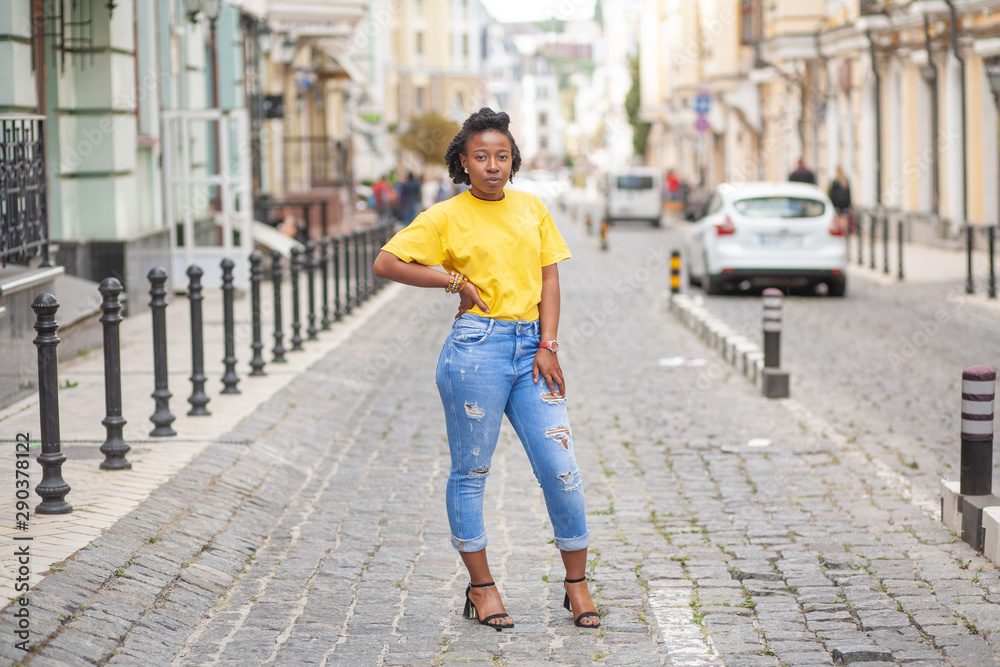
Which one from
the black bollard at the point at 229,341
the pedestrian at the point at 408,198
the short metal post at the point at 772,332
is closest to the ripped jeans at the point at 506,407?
the black bollard at the point at 229,341

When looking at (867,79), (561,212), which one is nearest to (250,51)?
(867,79)

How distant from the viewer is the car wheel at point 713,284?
19578 millimetres

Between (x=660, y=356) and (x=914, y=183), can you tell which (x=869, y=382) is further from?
(x=914, y=183)

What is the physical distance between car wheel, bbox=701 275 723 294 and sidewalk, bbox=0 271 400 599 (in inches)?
242

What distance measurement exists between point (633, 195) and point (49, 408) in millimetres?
39595

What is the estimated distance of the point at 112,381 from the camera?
7102 mm

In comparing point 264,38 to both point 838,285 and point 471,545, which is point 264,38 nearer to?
point 838,285

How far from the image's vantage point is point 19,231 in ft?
33.8

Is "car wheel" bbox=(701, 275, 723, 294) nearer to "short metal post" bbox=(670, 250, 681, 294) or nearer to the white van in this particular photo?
"short metal post" bbox=(670, 250, 681, 294)

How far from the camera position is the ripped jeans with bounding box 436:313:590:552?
5047 millimetres

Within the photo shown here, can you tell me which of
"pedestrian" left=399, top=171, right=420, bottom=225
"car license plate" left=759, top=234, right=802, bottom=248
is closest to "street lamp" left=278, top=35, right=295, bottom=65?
"pedestrian" left=399, top=171, right=420, bottom=225

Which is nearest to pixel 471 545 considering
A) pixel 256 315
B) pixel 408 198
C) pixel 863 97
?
pixel 256 315

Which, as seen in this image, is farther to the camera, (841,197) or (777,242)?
(841,197)

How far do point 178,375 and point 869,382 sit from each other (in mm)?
5238
